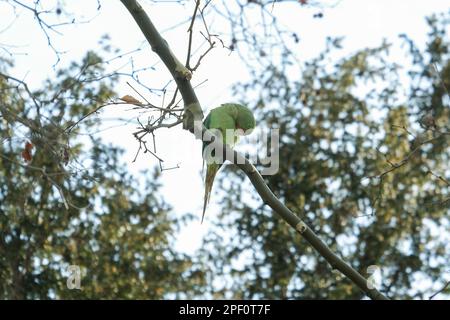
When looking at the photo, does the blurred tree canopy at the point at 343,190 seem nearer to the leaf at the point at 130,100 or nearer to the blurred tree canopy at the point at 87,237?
the blurred tree canopy at the point at 87,237

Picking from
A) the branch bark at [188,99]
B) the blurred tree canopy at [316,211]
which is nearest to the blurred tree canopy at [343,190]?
the blurred tree canopy at [316,211]

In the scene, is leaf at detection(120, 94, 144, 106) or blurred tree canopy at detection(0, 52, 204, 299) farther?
blurred tree canopy at detection(0, 52, 204, 299)

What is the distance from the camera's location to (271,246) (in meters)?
6.93

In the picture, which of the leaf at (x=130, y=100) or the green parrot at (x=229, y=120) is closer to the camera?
the leaf at (x=130, y=100)

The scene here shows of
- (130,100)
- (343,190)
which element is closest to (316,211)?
(343,190)

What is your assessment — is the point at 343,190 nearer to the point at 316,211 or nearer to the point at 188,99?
the point at 316,211

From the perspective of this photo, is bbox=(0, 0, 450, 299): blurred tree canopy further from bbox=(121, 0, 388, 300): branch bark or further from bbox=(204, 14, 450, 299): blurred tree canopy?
bbox=(121, 0, 388, 300): branch bark

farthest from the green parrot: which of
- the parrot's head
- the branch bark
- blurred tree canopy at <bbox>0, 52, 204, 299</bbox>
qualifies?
blurred tree canopy at <bbox>0, 52, 204, 299</bbox>

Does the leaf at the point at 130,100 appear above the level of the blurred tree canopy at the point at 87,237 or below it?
below

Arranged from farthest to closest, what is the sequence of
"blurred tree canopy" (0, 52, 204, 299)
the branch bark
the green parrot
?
"blurred tree canopy" (0, 52, 204, 299), the green parrot, the branch bark

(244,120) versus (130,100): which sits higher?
(244,120)

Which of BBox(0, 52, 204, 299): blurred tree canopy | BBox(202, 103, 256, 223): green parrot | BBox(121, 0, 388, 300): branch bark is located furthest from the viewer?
BBox(0, 52, 204, 299): blurred tree canopy
